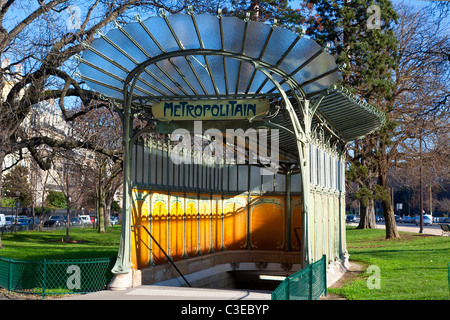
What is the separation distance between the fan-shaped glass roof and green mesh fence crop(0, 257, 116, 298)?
453 cm

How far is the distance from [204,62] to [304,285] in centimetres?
603

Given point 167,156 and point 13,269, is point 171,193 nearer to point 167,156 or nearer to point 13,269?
point 167,156

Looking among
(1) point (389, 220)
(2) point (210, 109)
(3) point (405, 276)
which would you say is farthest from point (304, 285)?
(1) point (389, 220)

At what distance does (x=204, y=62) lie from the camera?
488 inches

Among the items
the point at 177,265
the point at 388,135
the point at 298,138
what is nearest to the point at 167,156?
the point at 177,265

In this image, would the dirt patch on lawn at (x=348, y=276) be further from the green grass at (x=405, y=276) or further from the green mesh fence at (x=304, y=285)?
the green mesh fence at (x=304, y=285)

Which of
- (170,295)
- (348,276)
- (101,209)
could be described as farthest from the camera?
(101,209)

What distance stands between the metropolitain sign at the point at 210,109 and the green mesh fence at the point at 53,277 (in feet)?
13.2

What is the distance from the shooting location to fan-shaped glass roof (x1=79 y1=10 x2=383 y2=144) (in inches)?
411

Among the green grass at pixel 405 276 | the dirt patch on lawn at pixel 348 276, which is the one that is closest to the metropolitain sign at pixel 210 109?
the dirt patch on lawn at pixel 348 276

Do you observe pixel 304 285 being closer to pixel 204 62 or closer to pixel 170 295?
pixel 170 295

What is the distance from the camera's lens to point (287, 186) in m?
19.2

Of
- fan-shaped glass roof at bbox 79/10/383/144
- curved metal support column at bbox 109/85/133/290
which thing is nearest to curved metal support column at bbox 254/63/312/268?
fan-shaped glass roof at bbox 79/10/383/144
